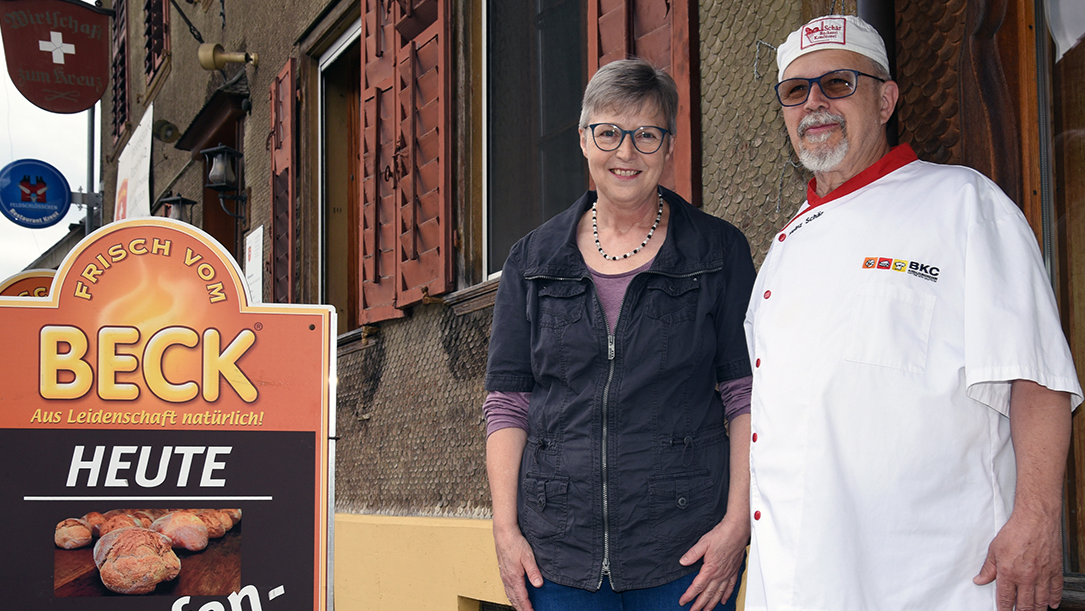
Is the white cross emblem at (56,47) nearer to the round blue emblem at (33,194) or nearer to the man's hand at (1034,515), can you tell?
the round blue emblem at (33,194)

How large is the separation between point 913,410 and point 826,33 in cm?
75

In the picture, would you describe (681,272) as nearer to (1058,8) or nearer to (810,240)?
(810,240)

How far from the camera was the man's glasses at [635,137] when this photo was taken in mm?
2141

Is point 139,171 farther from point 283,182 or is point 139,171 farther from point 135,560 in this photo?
point 135,560

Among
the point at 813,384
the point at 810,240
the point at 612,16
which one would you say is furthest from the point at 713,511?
the point at 612,16

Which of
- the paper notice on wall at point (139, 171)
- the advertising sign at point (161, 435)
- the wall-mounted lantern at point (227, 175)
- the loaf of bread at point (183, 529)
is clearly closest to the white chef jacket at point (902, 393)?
the advertising sign at point (161, 435)

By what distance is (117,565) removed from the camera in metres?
2.74

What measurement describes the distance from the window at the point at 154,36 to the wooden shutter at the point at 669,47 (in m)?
8.38

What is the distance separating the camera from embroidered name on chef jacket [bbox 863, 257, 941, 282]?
5.62 feet

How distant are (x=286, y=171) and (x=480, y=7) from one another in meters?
2.72

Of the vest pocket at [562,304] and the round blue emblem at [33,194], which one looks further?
the round blue emblem at [33,194]

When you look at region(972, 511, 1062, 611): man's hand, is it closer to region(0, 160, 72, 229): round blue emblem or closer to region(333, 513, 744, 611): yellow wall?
region(333, 513, 744, 611): yellow wall

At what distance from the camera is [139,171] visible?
30.4 feet

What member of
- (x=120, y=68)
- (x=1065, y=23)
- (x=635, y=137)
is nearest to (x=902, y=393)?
(x=635, y=137)
